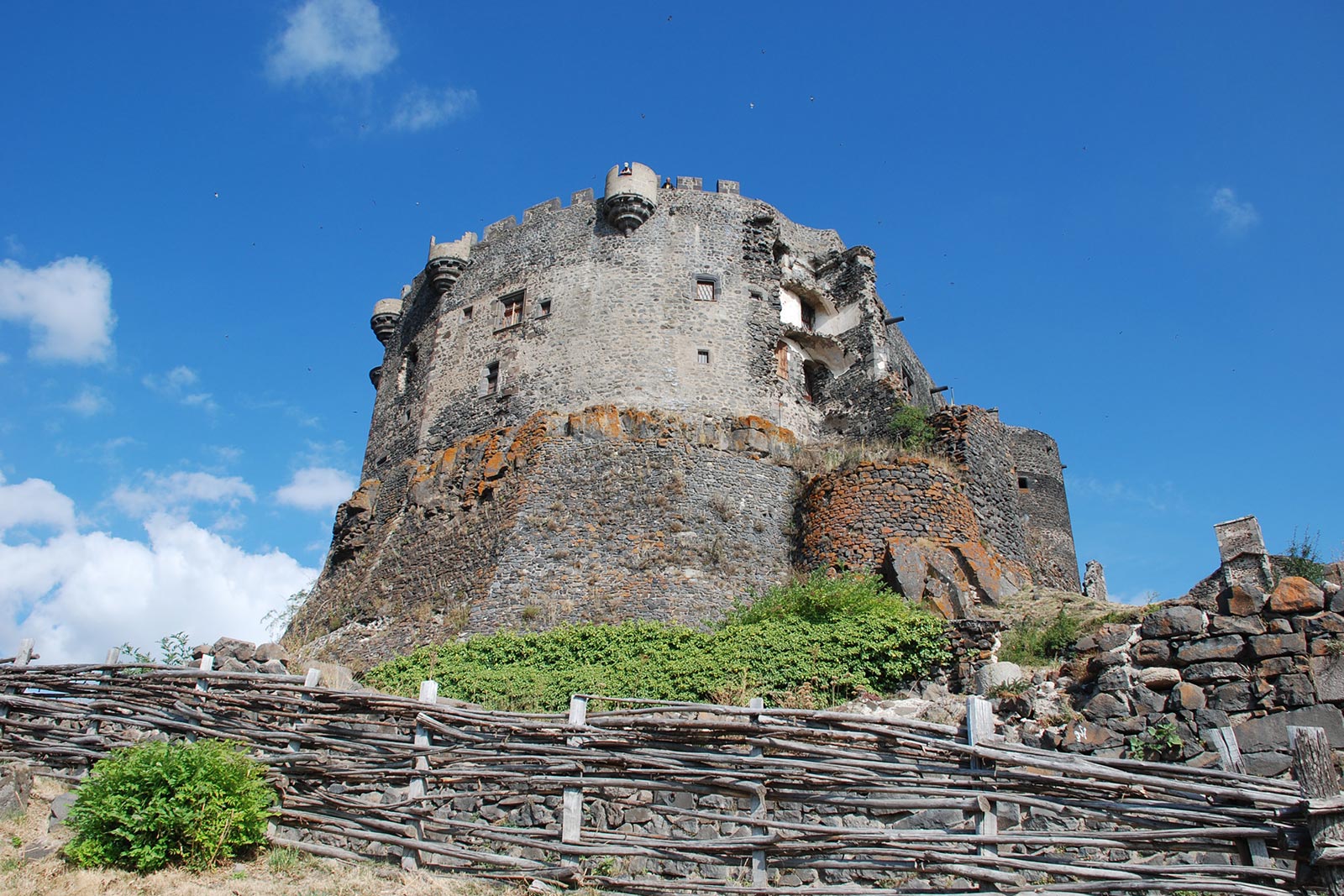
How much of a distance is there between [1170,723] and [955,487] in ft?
32.7

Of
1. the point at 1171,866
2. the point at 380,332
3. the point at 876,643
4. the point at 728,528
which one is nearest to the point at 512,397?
the point at 728,528

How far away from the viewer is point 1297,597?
9.28 metres

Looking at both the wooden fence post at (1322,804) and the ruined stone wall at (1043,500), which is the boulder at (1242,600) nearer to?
the wooden fence post at (1322,804)

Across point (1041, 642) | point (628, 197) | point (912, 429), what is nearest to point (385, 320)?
point (628, 197)

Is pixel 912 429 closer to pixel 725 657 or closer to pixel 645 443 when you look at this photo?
pixel 645 443

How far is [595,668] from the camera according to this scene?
14.4 metres

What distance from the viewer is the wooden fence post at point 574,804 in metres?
7.87

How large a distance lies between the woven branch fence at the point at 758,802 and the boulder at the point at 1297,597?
294 cm

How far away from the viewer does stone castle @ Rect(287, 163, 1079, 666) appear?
61.7 feet

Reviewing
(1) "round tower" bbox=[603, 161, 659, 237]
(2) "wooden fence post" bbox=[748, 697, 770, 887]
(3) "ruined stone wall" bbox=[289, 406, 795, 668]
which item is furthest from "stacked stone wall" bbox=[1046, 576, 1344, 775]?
(1) "round tower" bbox=[603, 161, 659, 237]

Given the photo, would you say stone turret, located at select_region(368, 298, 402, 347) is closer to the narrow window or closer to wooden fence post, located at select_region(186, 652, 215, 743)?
the narrow window

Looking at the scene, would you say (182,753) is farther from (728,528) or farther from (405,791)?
(728,528)

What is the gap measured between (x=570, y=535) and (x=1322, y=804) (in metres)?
15.0

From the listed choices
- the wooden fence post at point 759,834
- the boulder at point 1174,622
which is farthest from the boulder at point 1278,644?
the wooden fence post at point 759,834
